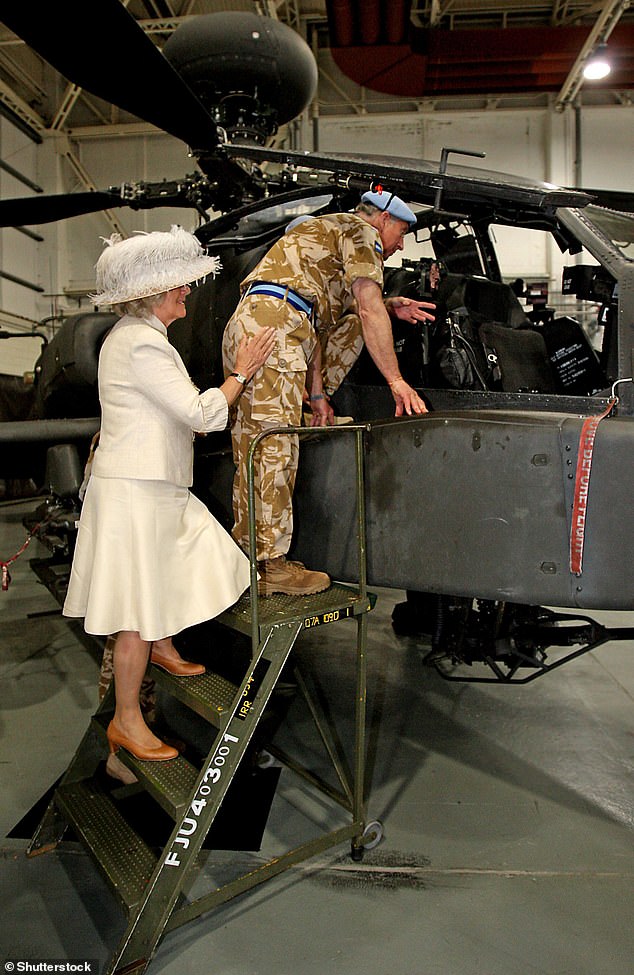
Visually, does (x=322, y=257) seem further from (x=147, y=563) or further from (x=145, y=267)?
(x=147, y=563)

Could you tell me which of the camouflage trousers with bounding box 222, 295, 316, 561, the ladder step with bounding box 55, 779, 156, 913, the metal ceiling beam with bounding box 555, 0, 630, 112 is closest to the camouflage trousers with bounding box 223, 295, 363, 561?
the camouflage trousers with bounding box 222, 295, 316, 561

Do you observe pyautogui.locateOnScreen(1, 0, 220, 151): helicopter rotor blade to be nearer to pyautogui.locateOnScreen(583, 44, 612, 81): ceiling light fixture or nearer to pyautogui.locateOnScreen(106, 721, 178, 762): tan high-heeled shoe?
pyautogui.locateOnScreen(106, 721, 178, 762): tan high-heeled shoe

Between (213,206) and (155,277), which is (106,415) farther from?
(213,206)

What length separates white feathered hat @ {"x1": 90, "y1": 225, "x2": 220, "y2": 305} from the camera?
2.34m

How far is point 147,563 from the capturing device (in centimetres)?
231

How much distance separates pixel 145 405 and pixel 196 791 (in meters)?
1.22

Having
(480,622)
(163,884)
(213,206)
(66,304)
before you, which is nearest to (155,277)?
(163,884)

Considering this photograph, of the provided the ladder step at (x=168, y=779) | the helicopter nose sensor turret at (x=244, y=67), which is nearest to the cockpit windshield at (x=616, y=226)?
the helicopter nose sensor turret at (x=244, y=67)

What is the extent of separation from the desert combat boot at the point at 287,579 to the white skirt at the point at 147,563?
6.9 inches

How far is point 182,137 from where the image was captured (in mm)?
3195

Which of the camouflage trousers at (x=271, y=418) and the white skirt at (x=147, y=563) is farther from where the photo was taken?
the camouflage trousers at (x=271, y=418)

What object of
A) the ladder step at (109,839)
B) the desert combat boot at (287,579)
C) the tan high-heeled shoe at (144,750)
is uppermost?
the desert combat boot at (287,579)

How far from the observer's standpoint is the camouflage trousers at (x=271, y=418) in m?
2.66

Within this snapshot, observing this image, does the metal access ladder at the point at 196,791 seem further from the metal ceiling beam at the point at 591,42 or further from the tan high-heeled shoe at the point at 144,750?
the metal ceiling beam at the point at 591,42
